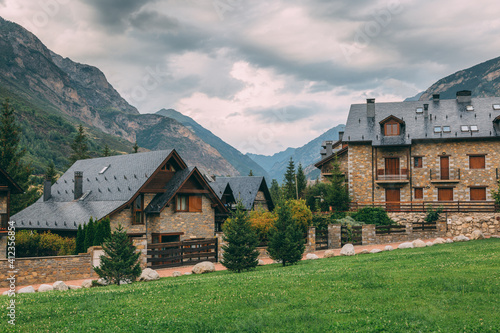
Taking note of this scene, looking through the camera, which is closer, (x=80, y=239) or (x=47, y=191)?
(x=80, y=239)

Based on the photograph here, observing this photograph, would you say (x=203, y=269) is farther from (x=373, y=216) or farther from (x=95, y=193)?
(x=373, y=216)

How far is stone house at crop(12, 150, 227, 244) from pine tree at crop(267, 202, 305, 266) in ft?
35.3

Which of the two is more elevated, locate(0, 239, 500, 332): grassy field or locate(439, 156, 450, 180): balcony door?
locate(439, 156, 450, 180): balcony door

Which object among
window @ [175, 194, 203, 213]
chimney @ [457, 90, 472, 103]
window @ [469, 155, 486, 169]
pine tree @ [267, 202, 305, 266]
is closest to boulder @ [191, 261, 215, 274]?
pine tree @ [267, 202, 305, 266]

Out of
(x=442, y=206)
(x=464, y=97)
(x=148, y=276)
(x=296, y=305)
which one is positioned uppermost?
(x=464, y=97)

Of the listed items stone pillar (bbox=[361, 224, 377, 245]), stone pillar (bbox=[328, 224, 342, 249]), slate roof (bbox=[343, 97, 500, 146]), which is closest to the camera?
stone pillar (bbox=[328, 224, 342, 249])

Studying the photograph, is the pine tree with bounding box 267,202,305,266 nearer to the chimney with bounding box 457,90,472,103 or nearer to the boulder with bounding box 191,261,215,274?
the boulder with bounding box 191,261,215,274

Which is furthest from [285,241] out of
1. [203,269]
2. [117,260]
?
[117,260]

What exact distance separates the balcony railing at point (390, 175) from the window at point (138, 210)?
24.8 meters

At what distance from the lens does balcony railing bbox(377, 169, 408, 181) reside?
44719 millimetres

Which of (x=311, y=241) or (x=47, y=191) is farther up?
(x=47, y=191)

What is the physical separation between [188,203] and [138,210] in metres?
3.82

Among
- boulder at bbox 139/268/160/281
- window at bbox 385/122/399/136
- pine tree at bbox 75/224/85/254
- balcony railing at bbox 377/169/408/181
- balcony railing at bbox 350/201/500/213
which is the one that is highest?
window at bbox 385/122/399/136

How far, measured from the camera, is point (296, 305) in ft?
36.6
